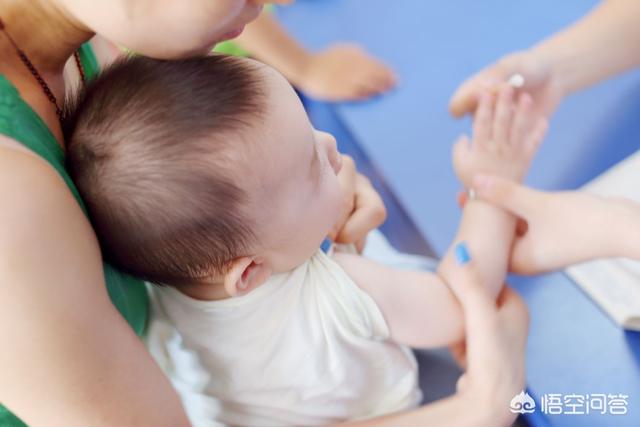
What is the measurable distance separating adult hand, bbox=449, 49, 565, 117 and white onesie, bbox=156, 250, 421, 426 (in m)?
0.36

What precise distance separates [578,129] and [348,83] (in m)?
0.42

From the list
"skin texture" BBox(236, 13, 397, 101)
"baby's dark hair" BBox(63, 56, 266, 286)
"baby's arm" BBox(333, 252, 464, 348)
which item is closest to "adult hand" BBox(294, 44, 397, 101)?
"skin texture" BBox(236, 13, 397, 101)

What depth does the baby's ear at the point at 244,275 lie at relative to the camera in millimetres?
537

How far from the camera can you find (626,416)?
65 centimetres

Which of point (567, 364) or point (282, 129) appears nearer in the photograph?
point (282, 129)

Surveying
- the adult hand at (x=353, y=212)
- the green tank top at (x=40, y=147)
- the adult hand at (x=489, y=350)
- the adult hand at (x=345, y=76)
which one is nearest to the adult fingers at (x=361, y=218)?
the adult hand at (x=353, y=212)

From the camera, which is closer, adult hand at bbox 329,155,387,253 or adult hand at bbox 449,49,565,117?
adult hand at bbox 329,155,387,253

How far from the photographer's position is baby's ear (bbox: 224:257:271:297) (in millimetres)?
537

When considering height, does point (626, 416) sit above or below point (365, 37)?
below

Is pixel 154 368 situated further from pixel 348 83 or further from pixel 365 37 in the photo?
pixel 365 37

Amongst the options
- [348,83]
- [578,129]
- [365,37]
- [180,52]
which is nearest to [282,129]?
[180,52]

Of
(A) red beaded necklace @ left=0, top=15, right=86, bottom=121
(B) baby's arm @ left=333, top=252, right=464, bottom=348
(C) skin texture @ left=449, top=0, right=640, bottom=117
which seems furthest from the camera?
(C) skin texture @ left=449, top=0, right=640, bottom=117

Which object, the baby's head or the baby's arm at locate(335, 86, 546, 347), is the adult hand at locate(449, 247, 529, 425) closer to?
the baby's arm at locate(335, 86, 546, 347)

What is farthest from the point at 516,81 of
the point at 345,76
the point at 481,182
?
the point at 345,76
